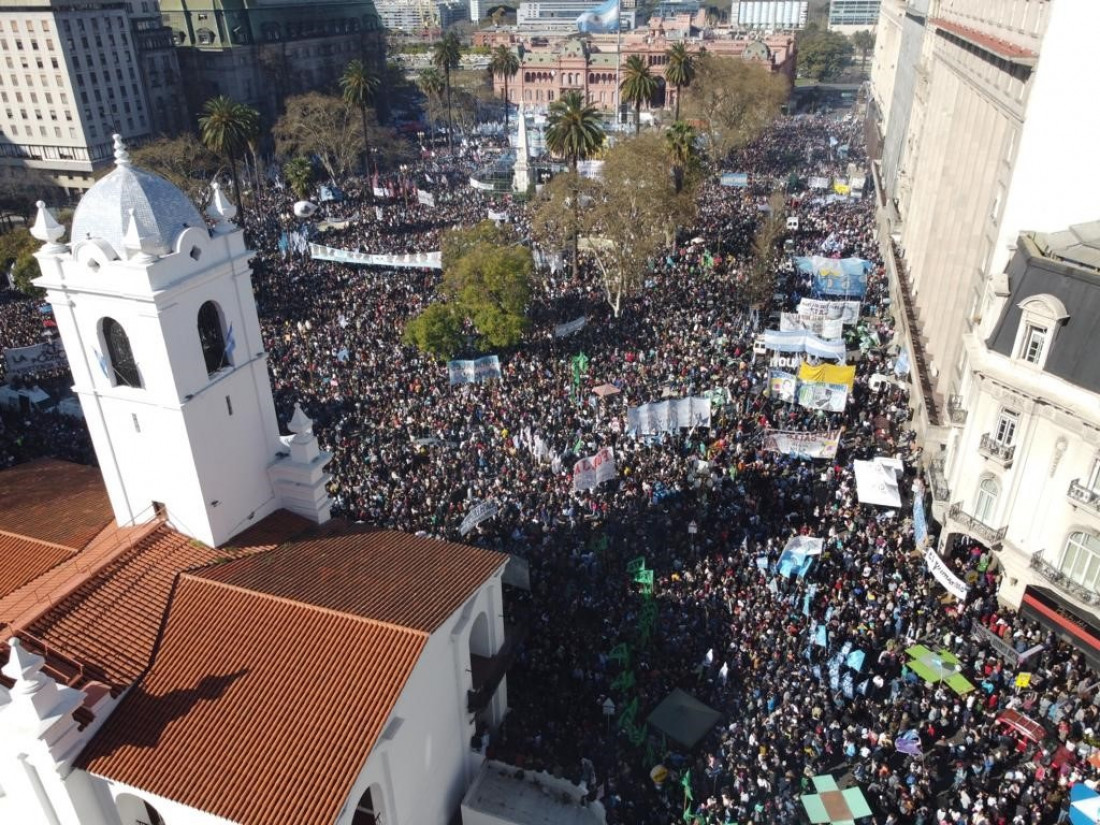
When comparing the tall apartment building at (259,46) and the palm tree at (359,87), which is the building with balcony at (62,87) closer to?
the tall apartment building at (259,46)

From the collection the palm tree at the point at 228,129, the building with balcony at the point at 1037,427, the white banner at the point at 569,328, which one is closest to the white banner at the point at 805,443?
the building with balcony at the point at 1037,427

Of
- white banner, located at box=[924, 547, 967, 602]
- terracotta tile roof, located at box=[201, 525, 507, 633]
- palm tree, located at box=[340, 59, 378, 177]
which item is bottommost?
white banner, located at box=[924, 547, 967, 602]

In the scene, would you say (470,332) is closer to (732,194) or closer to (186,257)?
(186,257)

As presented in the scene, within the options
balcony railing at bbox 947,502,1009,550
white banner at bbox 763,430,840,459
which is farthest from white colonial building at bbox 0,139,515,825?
balcony railing at bbox 947,502,1009,550

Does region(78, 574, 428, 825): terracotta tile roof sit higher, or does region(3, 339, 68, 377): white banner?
region(78, 574, 428, 825): terracotta tile roof

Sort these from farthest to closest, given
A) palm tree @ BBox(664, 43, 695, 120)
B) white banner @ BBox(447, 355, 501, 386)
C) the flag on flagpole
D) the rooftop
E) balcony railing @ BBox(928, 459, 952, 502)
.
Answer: palm tree @ BBox(664, 43, 695, 120) → white banner @ BBox(447, 355, 501, 386) → balcony railing @ BBox(928, 459, 952, 502) → the rooftop → the flag on flagpole

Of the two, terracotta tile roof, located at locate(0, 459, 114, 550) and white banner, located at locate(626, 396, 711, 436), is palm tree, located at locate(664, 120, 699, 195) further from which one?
terracotta tile roof, located at locate(0, 459, 114, 550)

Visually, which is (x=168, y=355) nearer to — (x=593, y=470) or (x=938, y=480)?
(x=593, y=470)
